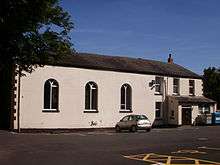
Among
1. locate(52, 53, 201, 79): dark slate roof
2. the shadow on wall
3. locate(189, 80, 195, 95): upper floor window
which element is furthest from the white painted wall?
locate(189, 80, 195, 95): upper floor window

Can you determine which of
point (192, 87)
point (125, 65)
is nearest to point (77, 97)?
point (125, 65)

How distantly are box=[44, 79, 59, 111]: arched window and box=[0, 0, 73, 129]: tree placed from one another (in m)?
11.5

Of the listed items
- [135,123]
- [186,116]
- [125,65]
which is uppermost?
[125,65]

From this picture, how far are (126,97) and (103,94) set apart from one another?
10.8ft

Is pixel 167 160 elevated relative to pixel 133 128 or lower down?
lower down

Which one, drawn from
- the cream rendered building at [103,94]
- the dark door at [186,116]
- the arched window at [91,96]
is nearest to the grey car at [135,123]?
the cream rendered building at [103,94]

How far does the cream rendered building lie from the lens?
38.3m

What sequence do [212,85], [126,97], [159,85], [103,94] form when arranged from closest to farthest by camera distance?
1. [103,94]
2. [126,97]
3. [159,85]
4. [212,85]

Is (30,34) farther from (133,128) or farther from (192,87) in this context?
(192,87)

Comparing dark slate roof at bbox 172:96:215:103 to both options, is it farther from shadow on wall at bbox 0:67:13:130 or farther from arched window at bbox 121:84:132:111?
shadow on wall at bbox 0:67:13:130

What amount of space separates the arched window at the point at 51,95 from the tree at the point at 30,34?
11493 millimetres

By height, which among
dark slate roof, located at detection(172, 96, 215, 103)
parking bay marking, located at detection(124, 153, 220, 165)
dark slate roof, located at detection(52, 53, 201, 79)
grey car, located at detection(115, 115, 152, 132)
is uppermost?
Result: dark slate roof, located at detection(52, 53, 201, 79)

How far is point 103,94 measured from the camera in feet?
142

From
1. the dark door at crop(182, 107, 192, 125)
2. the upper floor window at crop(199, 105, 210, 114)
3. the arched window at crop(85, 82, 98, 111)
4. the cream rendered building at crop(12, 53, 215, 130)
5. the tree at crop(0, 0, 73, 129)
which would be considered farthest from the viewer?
the upper floor window at crop(199, 105, 210, 114)
